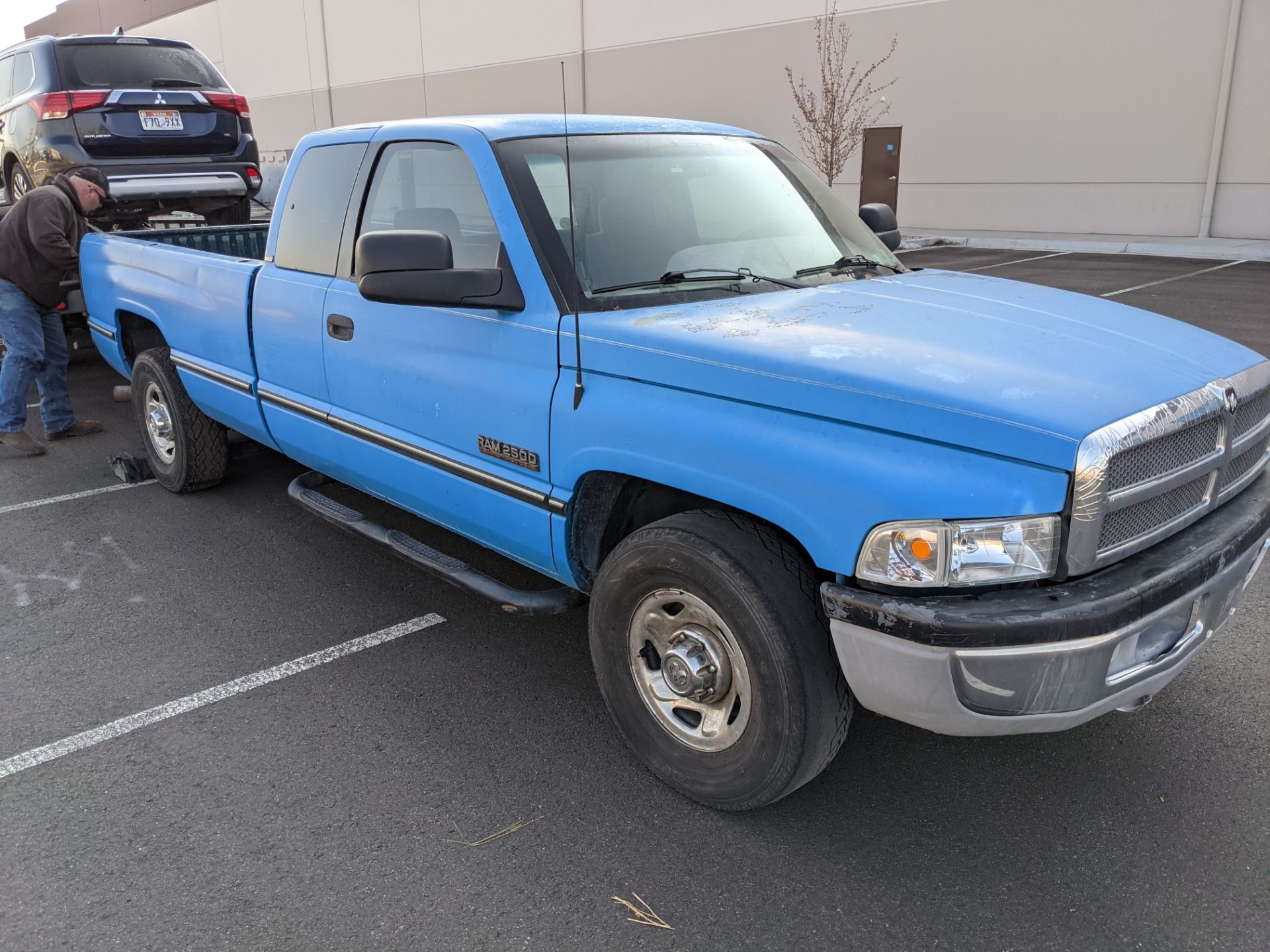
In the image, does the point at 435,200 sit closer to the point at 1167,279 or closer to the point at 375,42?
the point at 1167,279

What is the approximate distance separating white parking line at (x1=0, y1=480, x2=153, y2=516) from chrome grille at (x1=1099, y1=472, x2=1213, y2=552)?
5513 mm

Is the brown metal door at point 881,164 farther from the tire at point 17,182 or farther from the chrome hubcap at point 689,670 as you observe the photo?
the chrome hubcap at point 689,670

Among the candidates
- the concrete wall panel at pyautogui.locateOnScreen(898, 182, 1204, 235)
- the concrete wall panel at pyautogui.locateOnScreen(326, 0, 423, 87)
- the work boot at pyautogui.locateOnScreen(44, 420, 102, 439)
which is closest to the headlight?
the work boot at pyautogui.locateOnScreen(44, 420, 102, 439)

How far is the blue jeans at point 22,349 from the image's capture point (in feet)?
21.2

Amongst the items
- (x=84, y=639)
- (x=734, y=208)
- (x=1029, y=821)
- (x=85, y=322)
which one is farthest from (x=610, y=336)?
(x=85, y=322)

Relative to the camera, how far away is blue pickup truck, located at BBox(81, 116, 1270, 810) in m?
2.29

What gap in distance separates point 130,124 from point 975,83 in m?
15.4

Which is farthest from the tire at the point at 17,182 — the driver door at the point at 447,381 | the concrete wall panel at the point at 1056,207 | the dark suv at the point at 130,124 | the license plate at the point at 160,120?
the concrete wall panel at the point at 1056,207

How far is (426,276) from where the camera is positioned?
10.3 ft

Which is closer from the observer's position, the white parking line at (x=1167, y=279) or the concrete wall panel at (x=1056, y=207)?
the white parking line at (x=1167, y=279)

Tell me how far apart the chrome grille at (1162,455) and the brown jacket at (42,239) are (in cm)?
646

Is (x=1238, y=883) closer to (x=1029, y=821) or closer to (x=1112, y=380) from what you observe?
(x=1029, y=821)

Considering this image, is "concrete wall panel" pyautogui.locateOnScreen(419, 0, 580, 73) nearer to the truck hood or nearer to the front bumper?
the truck hood

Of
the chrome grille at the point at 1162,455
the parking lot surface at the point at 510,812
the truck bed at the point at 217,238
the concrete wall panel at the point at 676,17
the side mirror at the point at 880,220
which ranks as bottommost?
the parking lot surface at the point at 510,812
